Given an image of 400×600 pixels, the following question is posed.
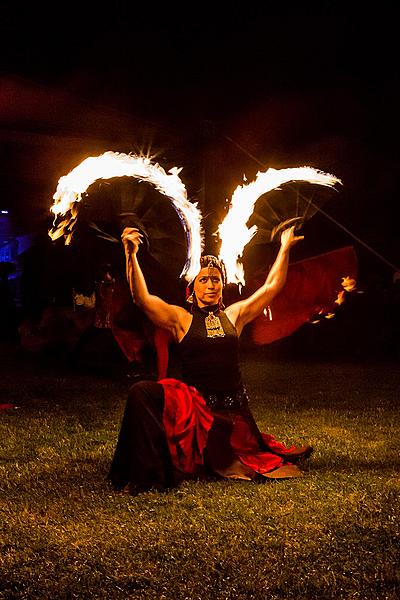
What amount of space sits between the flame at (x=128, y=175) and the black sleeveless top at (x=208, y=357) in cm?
44

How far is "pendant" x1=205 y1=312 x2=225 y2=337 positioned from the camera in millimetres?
5211

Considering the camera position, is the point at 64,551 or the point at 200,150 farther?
the point at 200,150

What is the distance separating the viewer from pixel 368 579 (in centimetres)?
331

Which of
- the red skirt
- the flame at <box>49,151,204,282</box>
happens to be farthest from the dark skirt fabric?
the flame at <box>49,151,204,282</box>

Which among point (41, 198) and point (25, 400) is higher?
point (41, 198)

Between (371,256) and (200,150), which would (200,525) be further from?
(371,256)

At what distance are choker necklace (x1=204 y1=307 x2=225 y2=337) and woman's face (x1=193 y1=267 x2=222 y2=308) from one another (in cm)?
10

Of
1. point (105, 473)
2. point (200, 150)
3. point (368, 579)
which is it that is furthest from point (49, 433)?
point (368, 579)

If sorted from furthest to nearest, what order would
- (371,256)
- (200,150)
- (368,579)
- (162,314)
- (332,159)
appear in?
(371,256)
(332,159)
(200,150)
(162,314)
(368,579)

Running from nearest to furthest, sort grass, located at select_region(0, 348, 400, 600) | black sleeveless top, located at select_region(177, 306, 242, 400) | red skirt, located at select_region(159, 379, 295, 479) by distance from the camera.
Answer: grass, located at select_region(0, 348, 400, 600) → red skirt, located at select_region(159, 379, 295, 479) → black sleeveless top, located at select_region(177, 306, 242, 400)

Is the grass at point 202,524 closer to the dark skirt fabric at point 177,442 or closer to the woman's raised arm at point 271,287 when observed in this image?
the dark skirt fabric at point 177,442

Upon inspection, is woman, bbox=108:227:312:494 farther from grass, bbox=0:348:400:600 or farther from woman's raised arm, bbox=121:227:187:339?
grass, bbox=0:348:400:600

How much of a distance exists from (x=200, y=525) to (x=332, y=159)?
18.3ft

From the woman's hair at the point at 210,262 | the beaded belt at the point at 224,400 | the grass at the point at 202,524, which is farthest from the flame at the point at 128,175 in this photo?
the grass at the point at 202,524
